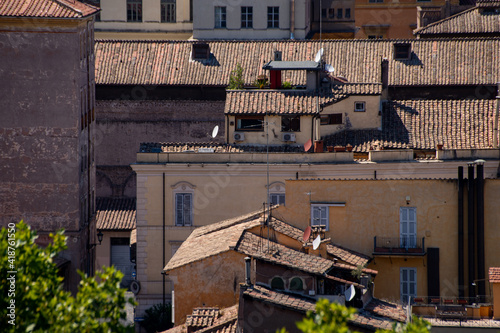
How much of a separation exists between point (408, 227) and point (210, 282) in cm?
772

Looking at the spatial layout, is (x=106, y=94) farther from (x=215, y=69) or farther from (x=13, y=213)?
(x=13, y=213)

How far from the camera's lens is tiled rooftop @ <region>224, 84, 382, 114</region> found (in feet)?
165

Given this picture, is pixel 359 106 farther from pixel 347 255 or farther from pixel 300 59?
pixel 347 255

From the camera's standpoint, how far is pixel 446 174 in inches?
1884

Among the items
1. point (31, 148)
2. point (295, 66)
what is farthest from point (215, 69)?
point (31, 148)

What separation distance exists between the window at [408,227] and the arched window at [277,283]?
7.94m

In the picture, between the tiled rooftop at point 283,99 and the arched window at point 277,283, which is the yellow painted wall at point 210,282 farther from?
the tiled rooftop at point 283,99

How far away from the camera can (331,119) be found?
2044 inches

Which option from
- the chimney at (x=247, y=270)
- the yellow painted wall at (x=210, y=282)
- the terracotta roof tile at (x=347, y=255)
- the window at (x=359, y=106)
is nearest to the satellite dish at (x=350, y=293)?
the chimney at (x=247, y=270)

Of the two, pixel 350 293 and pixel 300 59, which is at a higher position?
pixel 300 59

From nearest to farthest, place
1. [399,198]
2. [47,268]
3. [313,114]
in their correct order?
[47,268], [399,198], [313,114]

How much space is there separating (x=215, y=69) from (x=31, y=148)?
44.3ft

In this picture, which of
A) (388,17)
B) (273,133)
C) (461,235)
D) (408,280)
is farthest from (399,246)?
(388,17)

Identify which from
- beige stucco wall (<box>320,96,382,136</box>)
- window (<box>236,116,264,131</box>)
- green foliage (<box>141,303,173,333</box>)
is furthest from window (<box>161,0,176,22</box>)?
green foliage (<box>141,303,173,333</box>)
